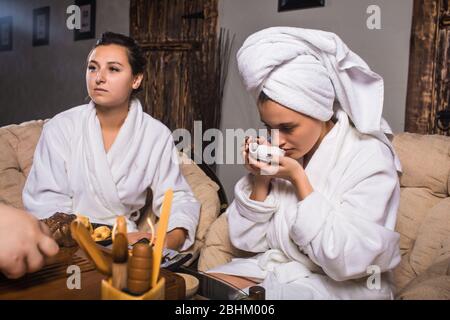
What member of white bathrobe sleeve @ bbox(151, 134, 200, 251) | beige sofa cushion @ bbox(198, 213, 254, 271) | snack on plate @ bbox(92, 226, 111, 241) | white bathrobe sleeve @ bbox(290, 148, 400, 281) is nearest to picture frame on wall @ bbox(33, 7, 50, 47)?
white bathrobe sleeve @ bbox(151, 134, 200, 251)

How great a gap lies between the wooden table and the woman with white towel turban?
431 mm

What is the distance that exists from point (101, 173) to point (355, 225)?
3.68 ft

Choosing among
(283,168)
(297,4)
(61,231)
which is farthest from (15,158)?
(297,4)

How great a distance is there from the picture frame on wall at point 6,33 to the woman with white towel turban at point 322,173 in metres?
4.70

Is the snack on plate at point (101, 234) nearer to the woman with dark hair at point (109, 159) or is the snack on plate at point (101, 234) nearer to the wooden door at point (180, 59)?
the woman with dark hair at point (109, 159)

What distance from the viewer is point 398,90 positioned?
2256 mm

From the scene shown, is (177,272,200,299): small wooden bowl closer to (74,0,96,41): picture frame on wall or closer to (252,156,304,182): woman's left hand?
(252,156,304,182): woman's left hand

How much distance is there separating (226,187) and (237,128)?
16.8 inches

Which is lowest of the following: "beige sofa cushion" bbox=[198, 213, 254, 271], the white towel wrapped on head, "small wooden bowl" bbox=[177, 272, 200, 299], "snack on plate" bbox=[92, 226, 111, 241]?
"beige sofa cushion" bbox=[198, 213, 254, 271]

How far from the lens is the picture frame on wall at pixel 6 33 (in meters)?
5.18

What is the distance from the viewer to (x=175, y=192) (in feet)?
6.73

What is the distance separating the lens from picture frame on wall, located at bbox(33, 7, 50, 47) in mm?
4711

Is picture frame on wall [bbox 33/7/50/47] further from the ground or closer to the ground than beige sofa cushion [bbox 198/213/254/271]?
further from the ground
